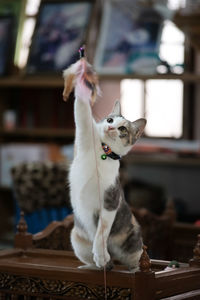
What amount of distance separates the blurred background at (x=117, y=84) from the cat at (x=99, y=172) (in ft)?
8.84

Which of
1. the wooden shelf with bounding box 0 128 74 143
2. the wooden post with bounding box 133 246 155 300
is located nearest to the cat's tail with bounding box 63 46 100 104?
the wooden post with bounding box 133 246 155 300

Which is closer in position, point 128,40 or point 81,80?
point 81,80

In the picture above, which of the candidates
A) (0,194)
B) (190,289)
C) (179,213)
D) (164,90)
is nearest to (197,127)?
(164,90)

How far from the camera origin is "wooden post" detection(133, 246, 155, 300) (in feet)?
4.84

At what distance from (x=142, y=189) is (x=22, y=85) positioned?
1.17 m

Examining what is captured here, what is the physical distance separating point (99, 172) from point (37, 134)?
3645 millimetres

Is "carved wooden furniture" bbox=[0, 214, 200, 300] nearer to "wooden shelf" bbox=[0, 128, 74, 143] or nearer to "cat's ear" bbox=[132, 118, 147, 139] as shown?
"cat's ear" bbox=[132, 118, 147, 139]

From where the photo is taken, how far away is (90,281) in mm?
1556

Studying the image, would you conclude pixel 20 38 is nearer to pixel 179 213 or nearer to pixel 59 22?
pixel 59 22

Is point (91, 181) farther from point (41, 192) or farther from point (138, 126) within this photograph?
point (41, 192)

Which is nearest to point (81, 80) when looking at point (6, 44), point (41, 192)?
point (41, 192)

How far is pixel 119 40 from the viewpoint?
185 inches

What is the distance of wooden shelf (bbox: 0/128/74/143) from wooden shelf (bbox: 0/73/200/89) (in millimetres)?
324

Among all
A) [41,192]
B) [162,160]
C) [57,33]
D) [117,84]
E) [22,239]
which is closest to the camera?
[22,239]
